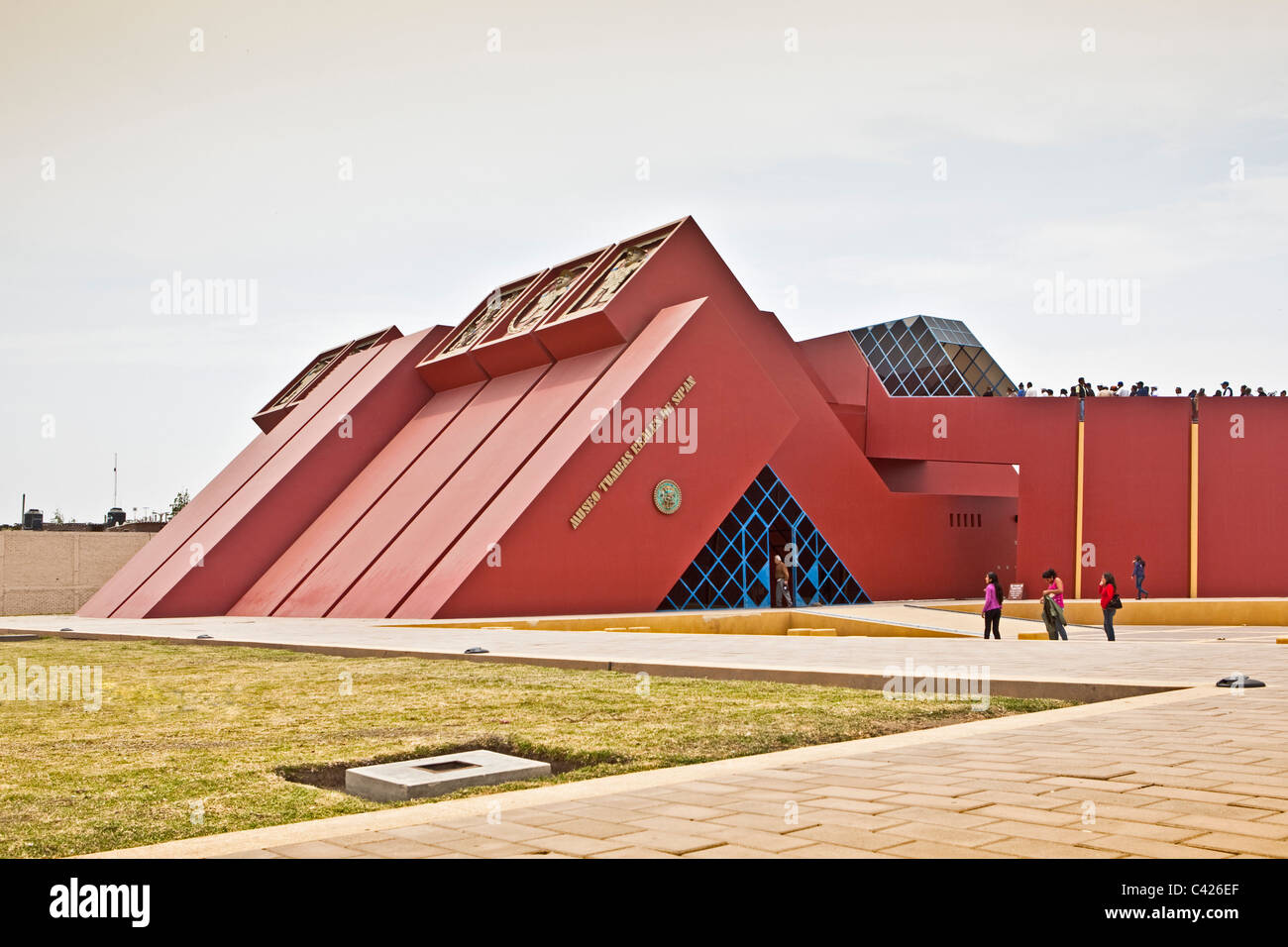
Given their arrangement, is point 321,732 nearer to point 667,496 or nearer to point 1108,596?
point 1108,596

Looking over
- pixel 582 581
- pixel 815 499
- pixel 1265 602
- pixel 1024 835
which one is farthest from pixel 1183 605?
pixel 1024 835

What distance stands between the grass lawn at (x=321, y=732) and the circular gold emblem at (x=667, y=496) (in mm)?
11319

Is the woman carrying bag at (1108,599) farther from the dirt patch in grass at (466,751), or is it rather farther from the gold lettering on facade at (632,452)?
the dirt patch in grass at (466,751)

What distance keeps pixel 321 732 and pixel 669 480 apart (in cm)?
1566

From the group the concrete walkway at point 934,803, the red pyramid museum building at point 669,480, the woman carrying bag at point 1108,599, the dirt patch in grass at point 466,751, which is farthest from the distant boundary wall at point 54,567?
the concrete walkway at point 934,803

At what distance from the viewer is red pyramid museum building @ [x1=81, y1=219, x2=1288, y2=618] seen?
71.3ft

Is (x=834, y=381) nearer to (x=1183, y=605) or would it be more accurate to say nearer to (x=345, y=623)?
(x=1183, y=605)

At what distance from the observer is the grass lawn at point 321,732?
187 inches

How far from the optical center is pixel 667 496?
2234cm

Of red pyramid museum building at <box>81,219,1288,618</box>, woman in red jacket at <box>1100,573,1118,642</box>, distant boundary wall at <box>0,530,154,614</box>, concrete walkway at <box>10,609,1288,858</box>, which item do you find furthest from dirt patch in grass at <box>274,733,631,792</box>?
distant boundary wall at <box>0,530,154,614</box>

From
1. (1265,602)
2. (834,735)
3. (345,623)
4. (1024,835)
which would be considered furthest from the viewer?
(1265,602)

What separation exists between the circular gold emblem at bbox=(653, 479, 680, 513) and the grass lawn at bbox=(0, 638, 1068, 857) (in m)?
11.3
